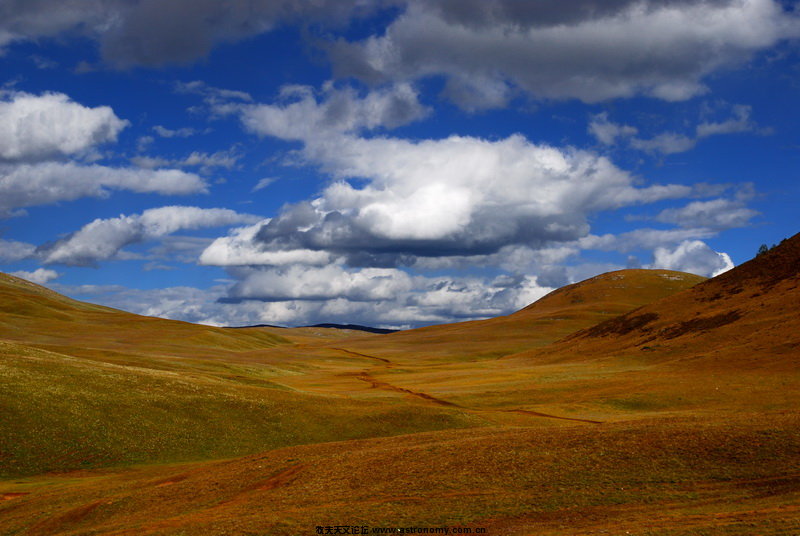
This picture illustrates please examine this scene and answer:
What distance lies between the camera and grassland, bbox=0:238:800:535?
22328 mm

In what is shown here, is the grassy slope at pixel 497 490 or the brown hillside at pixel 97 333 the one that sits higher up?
the brown hillside at pixel 97 333

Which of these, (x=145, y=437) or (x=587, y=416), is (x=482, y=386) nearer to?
(x=587, y=416)

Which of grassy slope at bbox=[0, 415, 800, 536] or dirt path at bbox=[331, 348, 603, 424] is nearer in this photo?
grassy slope at bbox=[0, 415, 800, 536]

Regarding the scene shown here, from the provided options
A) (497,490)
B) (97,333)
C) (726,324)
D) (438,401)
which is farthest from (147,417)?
(97,333)

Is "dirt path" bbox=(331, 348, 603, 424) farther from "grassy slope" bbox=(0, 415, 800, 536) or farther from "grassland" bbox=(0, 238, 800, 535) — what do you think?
"grassy slope" bbox=(0, 415, 800, 536)

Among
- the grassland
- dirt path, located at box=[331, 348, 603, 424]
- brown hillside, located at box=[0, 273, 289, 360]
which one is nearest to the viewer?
the grassland

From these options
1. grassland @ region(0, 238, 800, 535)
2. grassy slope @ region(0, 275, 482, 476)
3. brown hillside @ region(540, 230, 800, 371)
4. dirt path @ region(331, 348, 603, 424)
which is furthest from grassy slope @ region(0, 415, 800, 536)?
brown hillside @ region(540, 230, 800, 371)

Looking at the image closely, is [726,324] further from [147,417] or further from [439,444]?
[147,417]

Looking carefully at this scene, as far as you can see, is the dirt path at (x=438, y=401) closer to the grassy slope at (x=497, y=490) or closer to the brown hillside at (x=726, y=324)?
the grassy slope at (x=497, y=490)

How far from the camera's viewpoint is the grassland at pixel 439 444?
73.3 feet

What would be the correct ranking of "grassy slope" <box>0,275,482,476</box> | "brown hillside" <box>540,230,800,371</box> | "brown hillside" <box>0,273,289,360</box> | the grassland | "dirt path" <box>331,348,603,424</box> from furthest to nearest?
"brown hillside" <box>0,273,289,360</box> → "brown hillside" <box>540,230,800,371</box> → "dirt path" <box>331,348,603,424</box> → "grassy slope" <box>0,275,482,476</box> → the grassland

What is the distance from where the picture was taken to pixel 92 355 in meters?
90.1

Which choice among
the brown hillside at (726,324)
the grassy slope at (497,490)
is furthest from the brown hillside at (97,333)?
the brown hillside at (726,324)

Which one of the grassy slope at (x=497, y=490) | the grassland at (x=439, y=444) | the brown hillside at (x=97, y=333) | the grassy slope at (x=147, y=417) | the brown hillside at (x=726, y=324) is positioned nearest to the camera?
the grassy slope at (x=497, y=490)
